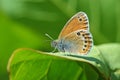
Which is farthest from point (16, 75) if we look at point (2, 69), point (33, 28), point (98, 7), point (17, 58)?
point (98, 7)

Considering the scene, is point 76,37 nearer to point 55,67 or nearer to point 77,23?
point 77,23

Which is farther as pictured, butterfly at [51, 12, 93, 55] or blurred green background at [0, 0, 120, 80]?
blurred green background at [0, 0, 120, 80]

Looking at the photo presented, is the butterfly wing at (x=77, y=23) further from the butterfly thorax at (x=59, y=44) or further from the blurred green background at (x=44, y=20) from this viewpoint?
the blurred green background at (x=44, y=20)

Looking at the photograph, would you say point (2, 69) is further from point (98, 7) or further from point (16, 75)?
point (16, 75)

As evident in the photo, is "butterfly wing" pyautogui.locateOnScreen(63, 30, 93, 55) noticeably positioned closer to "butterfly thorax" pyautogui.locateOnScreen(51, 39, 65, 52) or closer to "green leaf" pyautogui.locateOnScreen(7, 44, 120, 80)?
"butterfly thorax" pyautogui.locateOnScreen(51, 39, 65, 52)

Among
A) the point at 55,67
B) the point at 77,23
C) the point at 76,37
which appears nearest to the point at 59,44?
the point at 76,37

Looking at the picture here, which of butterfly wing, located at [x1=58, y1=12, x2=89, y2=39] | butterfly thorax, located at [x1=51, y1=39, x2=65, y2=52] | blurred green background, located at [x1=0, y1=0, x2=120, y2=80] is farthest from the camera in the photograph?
blurred green background, located at [x1=0, y1=0, x2=120, y2=80]

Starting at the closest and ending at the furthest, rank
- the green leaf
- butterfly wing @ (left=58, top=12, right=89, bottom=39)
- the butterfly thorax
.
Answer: the green leaf < butterfly wing @ (left=58, top=12, right=89, bottom=39) < the butterfly thorax

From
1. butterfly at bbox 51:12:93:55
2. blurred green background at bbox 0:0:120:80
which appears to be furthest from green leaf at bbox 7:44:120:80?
blurred green background at bbox 0:0:120:80

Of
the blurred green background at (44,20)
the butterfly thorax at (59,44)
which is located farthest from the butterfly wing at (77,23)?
the blurred green background at (44,20)

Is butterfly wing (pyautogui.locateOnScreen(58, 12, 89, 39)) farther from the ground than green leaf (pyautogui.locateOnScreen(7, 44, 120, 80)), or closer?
farther from the ground
